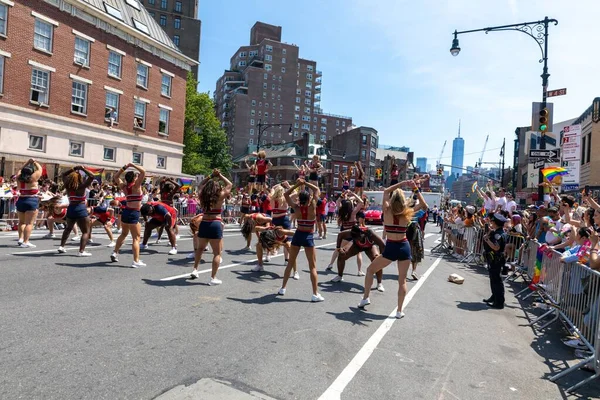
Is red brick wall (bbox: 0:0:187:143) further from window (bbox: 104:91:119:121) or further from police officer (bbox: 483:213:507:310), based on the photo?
police officer (bbox: 483:213:507:310)

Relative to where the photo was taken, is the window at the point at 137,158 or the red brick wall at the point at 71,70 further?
the window at the point at 137,158

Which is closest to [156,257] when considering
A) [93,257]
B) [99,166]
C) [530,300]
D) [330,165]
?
[93,257]

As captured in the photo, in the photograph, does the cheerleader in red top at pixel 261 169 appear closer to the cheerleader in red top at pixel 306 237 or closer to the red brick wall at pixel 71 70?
the cheerleader in red top at pixel 306 237

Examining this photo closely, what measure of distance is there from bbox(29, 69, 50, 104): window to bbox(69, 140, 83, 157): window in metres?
2.92

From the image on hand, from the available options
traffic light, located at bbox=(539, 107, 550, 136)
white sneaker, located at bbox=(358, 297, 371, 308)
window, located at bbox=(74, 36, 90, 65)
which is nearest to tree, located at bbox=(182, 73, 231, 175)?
window, located at bbox=(74, 36, 90, 65)

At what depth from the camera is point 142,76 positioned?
100 feet

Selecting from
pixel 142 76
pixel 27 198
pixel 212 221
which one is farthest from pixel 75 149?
pixel 212 221

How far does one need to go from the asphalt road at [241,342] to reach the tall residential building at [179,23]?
6589cm

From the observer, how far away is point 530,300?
903 centimetres

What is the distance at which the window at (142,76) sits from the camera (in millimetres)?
30078

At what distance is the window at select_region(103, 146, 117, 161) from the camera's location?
2803 centimetres

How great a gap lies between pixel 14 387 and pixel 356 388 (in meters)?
3.00

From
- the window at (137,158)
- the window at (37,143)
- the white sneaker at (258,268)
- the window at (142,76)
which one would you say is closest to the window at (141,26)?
the window at (142,76)

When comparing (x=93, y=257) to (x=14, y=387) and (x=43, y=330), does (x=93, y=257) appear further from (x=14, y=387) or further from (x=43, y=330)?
(x=14, y=387)
